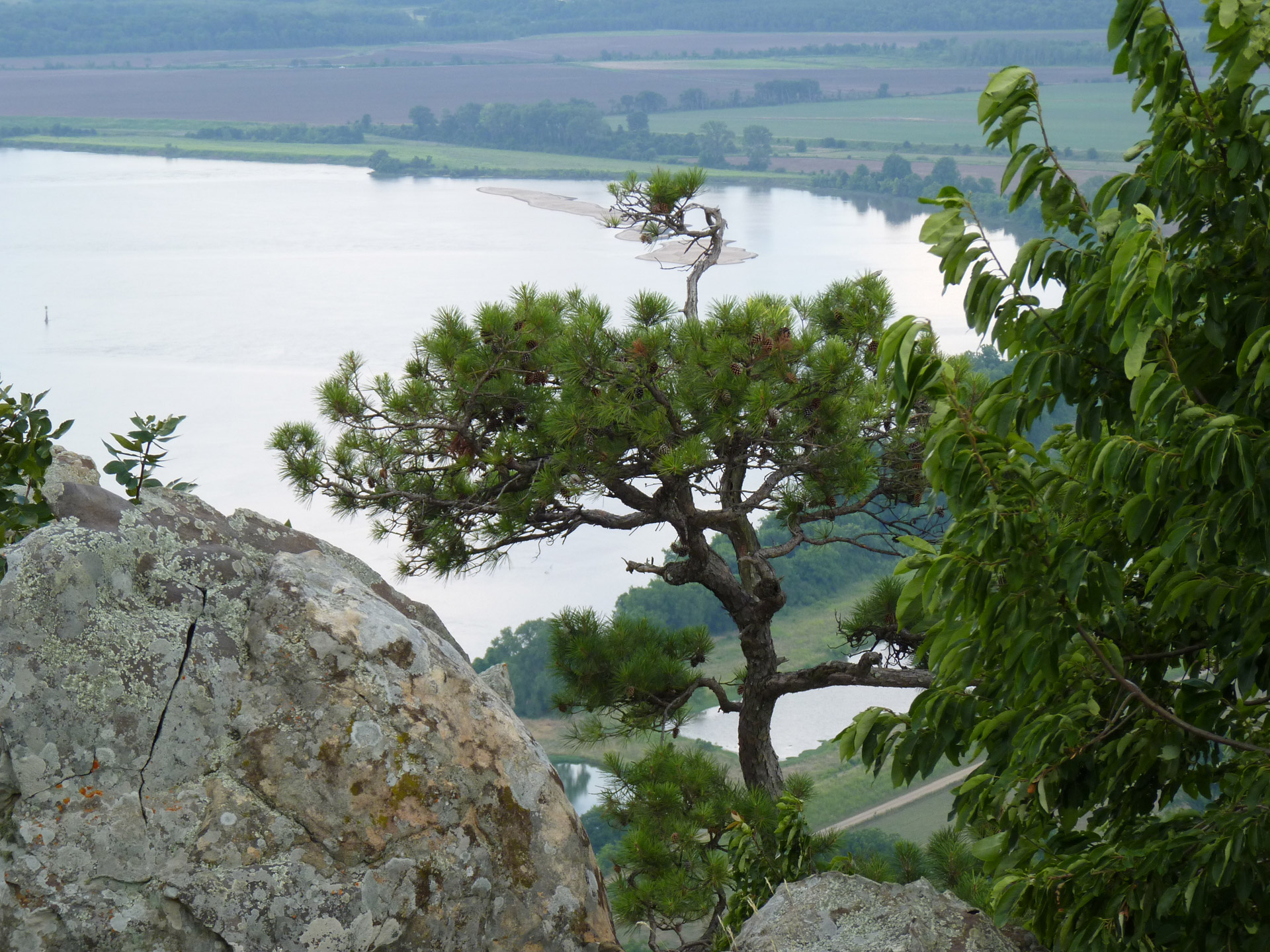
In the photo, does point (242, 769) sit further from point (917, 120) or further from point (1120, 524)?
point (917, 120)

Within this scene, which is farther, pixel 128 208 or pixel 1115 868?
pixel 128 208

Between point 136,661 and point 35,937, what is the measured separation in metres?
0.61

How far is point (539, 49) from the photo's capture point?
43.6 metres

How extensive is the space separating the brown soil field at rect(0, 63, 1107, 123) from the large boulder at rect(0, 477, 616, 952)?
29.8 metres

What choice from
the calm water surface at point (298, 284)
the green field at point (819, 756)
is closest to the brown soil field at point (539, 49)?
the calm water surface at point (298, 284)

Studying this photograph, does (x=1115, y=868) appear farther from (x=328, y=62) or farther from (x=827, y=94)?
(x=328, y=62)

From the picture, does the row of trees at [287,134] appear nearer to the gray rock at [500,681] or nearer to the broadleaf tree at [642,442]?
the broadleaf tree at [642,442]

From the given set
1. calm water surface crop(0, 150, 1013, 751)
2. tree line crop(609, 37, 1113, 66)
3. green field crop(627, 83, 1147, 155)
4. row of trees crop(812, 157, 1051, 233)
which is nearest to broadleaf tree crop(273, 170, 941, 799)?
calm water surface crop(0, 150, 1013, 751)

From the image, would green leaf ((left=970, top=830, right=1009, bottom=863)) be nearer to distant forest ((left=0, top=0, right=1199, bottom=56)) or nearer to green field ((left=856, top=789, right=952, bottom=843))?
green field ((left=856, top=789, right=952, bottom=843))

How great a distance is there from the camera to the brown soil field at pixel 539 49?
40.3 m

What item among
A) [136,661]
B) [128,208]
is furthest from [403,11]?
[136,661]

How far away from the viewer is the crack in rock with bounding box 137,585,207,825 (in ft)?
8.05

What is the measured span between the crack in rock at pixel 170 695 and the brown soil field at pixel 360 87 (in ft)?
97.8

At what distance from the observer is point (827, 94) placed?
35969 millimetres
